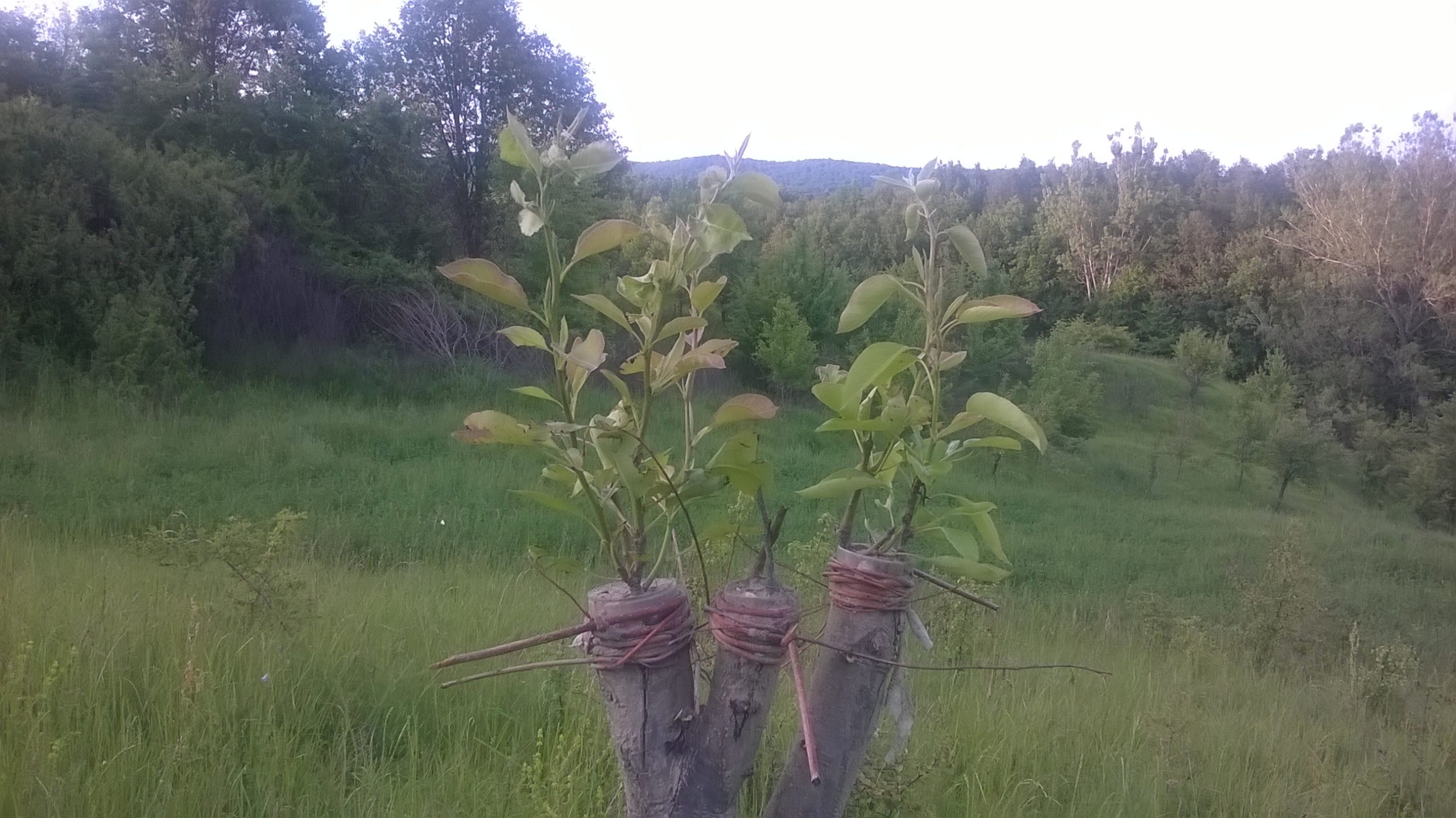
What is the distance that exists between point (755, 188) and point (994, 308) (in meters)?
0.32

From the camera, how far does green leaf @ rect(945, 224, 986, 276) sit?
3.26 ft

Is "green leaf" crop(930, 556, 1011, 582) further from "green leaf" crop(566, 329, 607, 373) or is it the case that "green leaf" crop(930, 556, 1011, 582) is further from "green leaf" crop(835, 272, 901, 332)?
"green leaf" crop(566, 329, 607, 373)

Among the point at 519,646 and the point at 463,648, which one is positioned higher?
the point at 519,646

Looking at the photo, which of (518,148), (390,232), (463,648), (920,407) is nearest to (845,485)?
(920,407)

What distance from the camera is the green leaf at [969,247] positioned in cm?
100

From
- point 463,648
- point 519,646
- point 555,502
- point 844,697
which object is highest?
point 555,502

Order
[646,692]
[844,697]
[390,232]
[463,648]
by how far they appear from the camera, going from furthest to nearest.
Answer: [390,232], [463,648], [844,697], [646,692]

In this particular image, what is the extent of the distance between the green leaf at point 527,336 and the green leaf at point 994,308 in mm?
498

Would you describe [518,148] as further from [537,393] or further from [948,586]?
[948,586]

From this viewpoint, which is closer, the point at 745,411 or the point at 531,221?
the point at 531,221

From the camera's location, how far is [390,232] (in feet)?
42.5

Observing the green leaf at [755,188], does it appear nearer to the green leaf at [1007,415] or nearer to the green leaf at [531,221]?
the green leaf at [531,221]

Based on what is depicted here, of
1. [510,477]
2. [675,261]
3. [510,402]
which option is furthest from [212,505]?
[675,261]

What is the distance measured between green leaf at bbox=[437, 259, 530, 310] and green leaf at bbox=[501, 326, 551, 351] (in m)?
0.03
